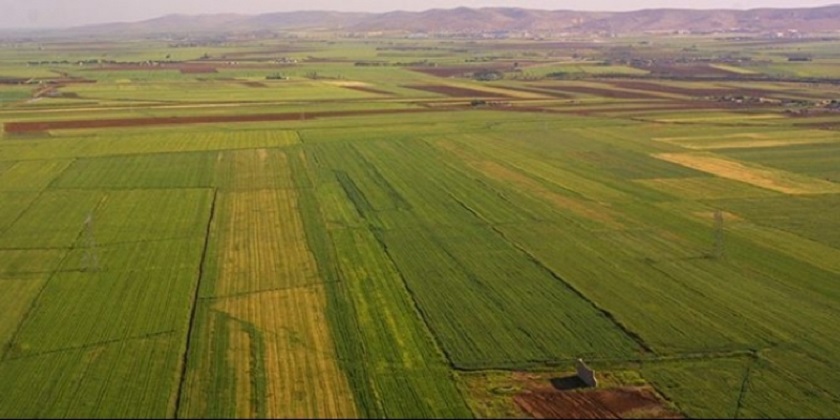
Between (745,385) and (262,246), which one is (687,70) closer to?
(262,246)

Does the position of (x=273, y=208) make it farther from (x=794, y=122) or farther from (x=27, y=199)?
(x=794, y=122)

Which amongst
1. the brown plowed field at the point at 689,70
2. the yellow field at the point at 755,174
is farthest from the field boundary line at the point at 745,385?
the brown plowed field at the point at 689,70

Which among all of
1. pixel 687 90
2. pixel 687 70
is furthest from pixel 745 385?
pixel 687 70

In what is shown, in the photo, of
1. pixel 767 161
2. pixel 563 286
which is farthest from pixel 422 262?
pixel 767 161

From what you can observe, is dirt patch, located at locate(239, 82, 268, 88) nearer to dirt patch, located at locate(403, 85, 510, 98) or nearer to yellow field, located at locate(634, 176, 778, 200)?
dirt patch, located at locate(403, 85, 510, 98)

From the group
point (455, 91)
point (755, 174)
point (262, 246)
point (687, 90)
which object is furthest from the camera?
point (455, 91)

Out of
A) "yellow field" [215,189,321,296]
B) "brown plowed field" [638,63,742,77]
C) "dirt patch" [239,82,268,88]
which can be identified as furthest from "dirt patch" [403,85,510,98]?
"yellow field" [215,189,321,296]
